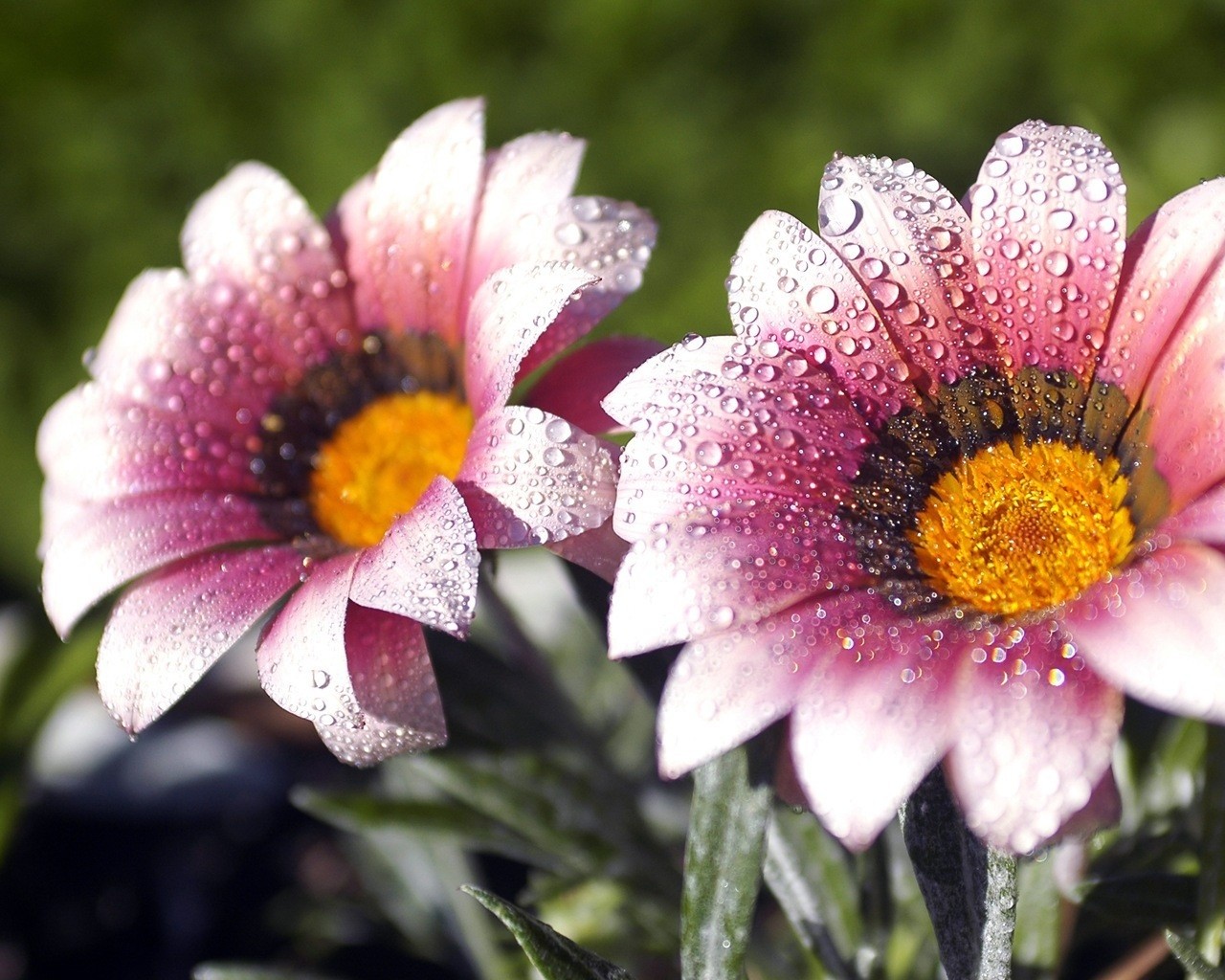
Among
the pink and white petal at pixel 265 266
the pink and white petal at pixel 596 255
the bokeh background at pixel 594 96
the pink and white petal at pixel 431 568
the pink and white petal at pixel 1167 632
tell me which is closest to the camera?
the pink and white petal at pixel 1167 632

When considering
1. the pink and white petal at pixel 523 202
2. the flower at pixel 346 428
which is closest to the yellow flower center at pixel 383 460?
the flower at pixel 346 428

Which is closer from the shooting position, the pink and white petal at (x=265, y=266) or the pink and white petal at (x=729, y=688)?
the pink and white petal at (x=729, y=688)

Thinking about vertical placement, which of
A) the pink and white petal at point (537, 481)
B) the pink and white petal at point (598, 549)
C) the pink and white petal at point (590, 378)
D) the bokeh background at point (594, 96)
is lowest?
the pink and white petal at point (598, 549)

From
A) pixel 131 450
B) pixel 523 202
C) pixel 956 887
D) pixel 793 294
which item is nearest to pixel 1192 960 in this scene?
pixel 956 887

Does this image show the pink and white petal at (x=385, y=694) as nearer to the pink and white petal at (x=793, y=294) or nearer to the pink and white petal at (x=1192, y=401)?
the pink and white petal at (x=793, y=294)

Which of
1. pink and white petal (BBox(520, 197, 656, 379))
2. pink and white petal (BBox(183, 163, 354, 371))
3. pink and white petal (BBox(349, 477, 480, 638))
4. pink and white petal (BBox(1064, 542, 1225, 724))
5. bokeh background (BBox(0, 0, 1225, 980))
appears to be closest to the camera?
pink and white petal (BBox(1064, 542, 1225, 724))

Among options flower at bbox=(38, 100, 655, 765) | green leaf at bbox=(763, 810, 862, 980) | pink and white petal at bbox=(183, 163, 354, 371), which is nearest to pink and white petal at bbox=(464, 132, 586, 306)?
flower at bbox=(38, 100, 655, 765)

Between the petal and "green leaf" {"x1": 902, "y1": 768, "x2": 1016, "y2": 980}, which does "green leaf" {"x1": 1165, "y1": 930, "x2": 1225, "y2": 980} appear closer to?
"green leaf" {"x1": 902, "y1": 768, "x2": 1016, "y2": 980}
